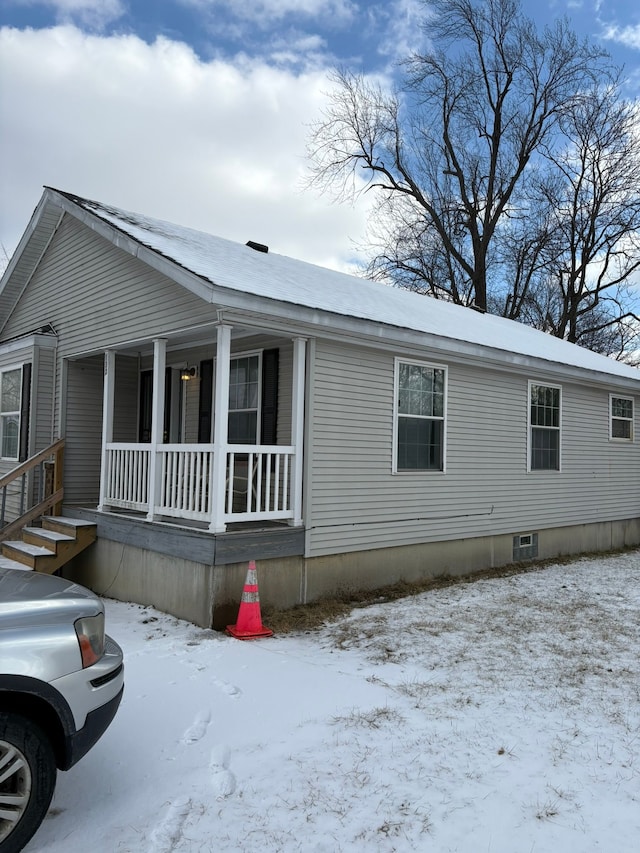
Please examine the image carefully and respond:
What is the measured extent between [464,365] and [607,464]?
201 inches

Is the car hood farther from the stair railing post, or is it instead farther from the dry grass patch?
the stair railing post

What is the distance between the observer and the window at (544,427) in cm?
1066

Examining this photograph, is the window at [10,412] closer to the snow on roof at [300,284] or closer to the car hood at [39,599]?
the snow on roof at [300,284]

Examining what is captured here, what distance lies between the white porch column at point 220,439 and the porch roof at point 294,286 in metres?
0.50

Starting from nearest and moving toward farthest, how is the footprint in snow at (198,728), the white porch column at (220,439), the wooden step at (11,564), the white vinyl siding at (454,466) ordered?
1. the footprint in snow at (198,728)
2. the white porch column at (220,439)
3. the white vinyl siding at (454,466)
4. the wooden step at (11,564)

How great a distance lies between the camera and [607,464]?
12539mm

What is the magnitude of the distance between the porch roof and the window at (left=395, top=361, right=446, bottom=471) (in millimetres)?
539

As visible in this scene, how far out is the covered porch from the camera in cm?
651

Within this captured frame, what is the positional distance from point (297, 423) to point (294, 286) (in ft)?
6.21

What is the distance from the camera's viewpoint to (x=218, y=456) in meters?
6.41

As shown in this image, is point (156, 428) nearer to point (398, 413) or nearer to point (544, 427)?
point (398, 413)

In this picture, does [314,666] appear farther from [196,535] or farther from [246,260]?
[246,260]

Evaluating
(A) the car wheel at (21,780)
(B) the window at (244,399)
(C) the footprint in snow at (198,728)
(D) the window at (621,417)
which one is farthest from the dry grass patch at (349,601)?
(D) the window at (621,417)

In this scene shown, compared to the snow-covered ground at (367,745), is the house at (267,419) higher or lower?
higher
